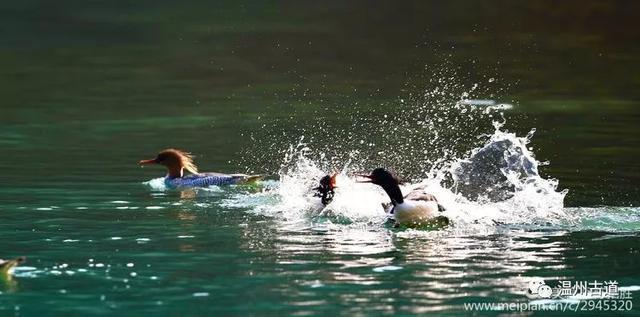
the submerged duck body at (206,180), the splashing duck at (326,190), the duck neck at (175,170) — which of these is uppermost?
the duck neck at (175,170)

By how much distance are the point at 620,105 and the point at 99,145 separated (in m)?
15.0

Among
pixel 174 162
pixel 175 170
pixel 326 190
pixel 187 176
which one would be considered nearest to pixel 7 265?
pixel 326 190

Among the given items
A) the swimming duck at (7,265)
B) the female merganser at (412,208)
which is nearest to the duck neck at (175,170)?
the female merganser at (412,208)

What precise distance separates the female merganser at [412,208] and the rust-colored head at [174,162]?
22.1ft

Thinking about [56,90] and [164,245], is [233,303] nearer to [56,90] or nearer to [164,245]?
[164,245]

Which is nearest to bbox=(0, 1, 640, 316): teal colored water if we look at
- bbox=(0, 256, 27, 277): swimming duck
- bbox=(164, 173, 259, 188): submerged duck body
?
bbox=(0, 256, 27, 277): swimming duck

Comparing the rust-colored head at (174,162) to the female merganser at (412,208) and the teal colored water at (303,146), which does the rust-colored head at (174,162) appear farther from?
the female merganser at (412,208)

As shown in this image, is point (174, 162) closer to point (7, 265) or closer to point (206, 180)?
point (206, 180)

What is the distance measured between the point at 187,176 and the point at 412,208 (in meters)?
6.75

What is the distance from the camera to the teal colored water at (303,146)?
1269 cm

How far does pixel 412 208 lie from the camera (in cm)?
1567

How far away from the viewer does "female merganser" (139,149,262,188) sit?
67.9ft

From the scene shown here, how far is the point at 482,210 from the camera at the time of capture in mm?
16484

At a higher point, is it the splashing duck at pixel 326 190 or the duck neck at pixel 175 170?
the duck neck at pixel 175 170
